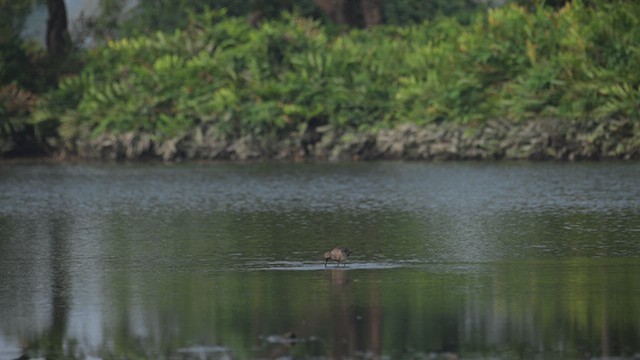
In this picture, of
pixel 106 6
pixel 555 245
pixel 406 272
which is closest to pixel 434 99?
pixel 106 6

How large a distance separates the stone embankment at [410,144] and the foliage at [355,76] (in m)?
0.35

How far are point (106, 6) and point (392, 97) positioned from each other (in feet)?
48.8

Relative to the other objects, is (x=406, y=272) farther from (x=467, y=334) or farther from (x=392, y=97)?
(x=392, y=97)

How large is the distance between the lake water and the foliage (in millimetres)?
7865

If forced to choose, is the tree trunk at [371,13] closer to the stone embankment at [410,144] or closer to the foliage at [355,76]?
the foliage at [355,76]

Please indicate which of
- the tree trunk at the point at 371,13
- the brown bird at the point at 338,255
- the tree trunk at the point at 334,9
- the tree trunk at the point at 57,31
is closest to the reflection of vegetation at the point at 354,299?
the brown bird at the point at 338,255

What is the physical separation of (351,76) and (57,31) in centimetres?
1080

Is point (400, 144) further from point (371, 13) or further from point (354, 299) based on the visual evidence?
point (354, 299)

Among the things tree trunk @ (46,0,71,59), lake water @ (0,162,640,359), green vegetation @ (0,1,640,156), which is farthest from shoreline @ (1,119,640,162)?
lake water @ (0,162,640,359)

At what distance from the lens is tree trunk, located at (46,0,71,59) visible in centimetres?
5231

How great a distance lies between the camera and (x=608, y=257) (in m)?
19.7

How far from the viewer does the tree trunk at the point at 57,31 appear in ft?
172

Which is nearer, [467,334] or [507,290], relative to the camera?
[467,334]

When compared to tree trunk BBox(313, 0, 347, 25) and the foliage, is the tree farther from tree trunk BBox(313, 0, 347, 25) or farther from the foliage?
the foliage
